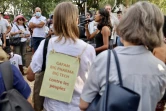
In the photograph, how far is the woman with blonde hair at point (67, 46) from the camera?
86.5 inches

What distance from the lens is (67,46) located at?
7.20ft

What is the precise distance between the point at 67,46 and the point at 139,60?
0.70 meters

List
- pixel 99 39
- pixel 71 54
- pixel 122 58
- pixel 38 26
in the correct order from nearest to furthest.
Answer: pixel 122 58 → pixel 71 54 → pixel 99 39 → pixel 38 26

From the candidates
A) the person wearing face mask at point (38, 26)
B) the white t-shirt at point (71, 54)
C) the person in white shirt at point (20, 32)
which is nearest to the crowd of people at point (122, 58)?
the white t-shirt at point (71, 54)

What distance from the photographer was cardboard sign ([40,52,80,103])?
2186 mm

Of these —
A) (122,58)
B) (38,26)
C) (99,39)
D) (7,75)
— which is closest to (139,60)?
(122,58)

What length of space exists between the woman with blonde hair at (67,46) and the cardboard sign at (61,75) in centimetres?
4

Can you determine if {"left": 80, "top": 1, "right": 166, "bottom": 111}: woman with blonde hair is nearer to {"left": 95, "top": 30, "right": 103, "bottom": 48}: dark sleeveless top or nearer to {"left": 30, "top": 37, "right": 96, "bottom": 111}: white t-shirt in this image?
{"left": 30, "top": 37, "right": 96, "bottom": 111}: white t-shirt

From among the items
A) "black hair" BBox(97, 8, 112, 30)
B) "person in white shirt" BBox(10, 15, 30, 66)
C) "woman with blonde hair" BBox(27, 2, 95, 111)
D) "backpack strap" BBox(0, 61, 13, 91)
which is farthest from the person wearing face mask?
"backpack strap" BBox(0, 61, 13, 91)

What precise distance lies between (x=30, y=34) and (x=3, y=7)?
11602 millimetres

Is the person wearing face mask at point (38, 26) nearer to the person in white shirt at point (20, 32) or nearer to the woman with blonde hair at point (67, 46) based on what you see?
→ the person in white shirt at point (20, 32)

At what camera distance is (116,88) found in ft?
5.08

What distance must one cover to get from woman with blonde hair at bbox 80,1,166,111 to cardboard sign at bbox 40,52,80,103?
1.60 feet

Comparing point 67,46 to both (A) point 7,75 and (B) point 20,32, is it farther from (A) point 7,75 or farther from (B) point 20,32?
(B) point 20,32
